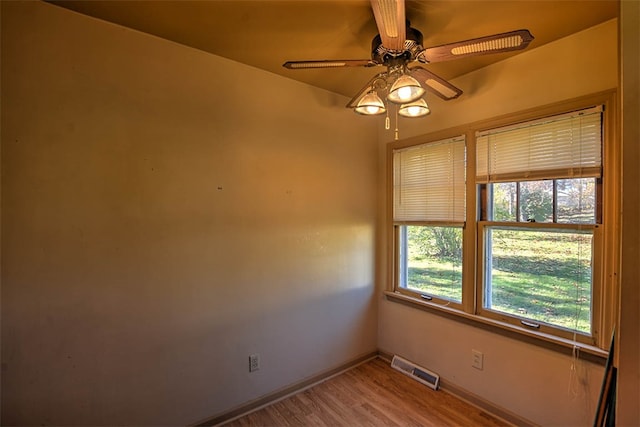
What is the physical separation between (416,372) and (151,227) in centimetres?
240

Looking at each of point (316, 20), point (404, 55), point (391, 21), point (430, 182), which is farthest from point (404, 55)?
point (430, 182)

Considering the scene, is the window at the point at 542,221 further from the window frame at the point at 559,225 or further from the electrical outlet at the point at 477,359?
the electrical outlet at the point at 477,359

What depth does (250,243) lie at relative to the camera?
2.17 m

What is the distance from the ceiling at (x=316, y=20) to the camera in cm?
152

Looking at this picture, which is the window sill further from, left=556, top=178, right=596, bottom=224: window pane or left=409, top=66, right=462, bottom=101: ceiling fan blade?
left=409, top=66, right=462, bottom=101: ceiling fan blade

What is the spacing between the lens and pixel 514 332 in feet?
6.56

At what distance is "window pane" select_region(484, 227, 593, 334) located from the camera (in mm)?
1771

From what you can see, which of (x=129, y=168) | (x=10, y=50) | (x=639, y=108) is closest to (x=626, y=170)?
(x=639, y=108)

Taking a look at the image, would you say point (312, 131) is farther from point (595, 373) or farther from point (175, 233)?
point (595, 373)

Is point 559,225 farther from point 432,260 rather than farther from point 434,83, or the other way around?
point 434,83

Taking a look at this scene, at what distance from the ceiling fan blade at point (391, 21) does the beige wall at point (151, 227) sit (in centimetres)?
117

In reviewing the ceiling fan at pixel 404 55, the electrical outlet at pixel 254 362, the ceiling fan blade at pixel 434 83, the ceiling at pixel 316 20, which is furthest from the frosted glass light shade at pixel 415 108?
the electrical outlet at pixel 254 362

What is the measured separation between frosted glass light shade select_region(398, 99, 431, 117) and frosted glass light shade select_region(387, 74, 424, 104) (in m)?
0.13

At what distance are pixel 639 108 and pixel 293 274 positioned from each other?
6.80 feet
